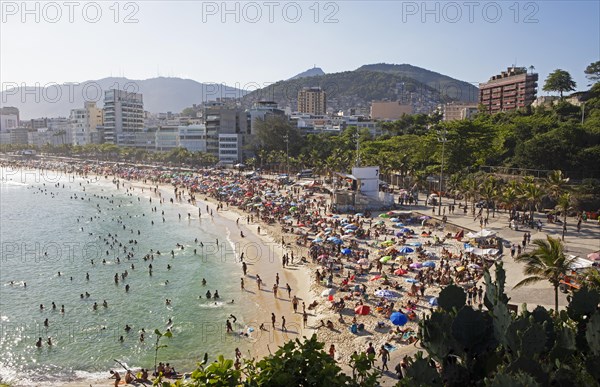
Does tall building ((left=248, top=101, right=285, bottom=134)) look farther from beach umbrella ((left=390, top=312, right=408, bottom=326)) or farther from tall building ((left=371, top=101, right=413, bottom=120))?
beach umbrella ((left=390, top=312, right=408, bottom=326))

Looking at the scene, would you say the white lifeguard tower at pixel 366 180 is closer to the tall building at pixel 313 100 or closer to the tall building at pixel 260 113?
the tall building at pixel 260 113

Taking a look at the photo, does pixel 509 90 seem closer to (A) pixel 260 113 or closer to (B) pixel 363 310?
(A) pixel 260 113

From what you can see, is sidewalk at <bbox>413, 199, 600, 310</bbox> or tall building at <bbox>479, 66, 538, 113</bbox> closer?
sidewalk at <bbox>413, 199, 600, 310</bbox>

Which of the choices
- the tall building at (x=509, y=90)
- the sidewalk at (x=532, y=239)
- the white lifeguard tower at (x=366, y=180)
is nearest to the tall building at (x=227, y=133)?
the white lifeguard tower at (x=366, y=180)

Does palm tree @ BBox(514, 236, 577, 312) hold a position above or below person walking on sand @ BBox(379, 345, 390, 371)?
above

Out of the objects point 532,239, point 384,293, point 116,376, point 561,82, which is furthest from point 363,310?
point 561,82

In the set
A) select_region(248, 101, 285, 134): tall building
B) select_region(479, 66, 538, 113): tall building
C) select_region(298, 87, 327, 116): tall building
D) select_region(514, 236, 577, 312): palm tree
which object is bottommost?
select_region(514, 236, 577, 312): palm tree

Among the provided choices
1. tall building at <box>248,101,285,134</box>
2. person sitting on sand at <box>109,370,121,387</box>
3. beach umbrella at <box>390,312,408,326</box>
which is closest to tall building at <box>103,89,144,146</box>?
tall building at <box>248,101,285,134</box>
